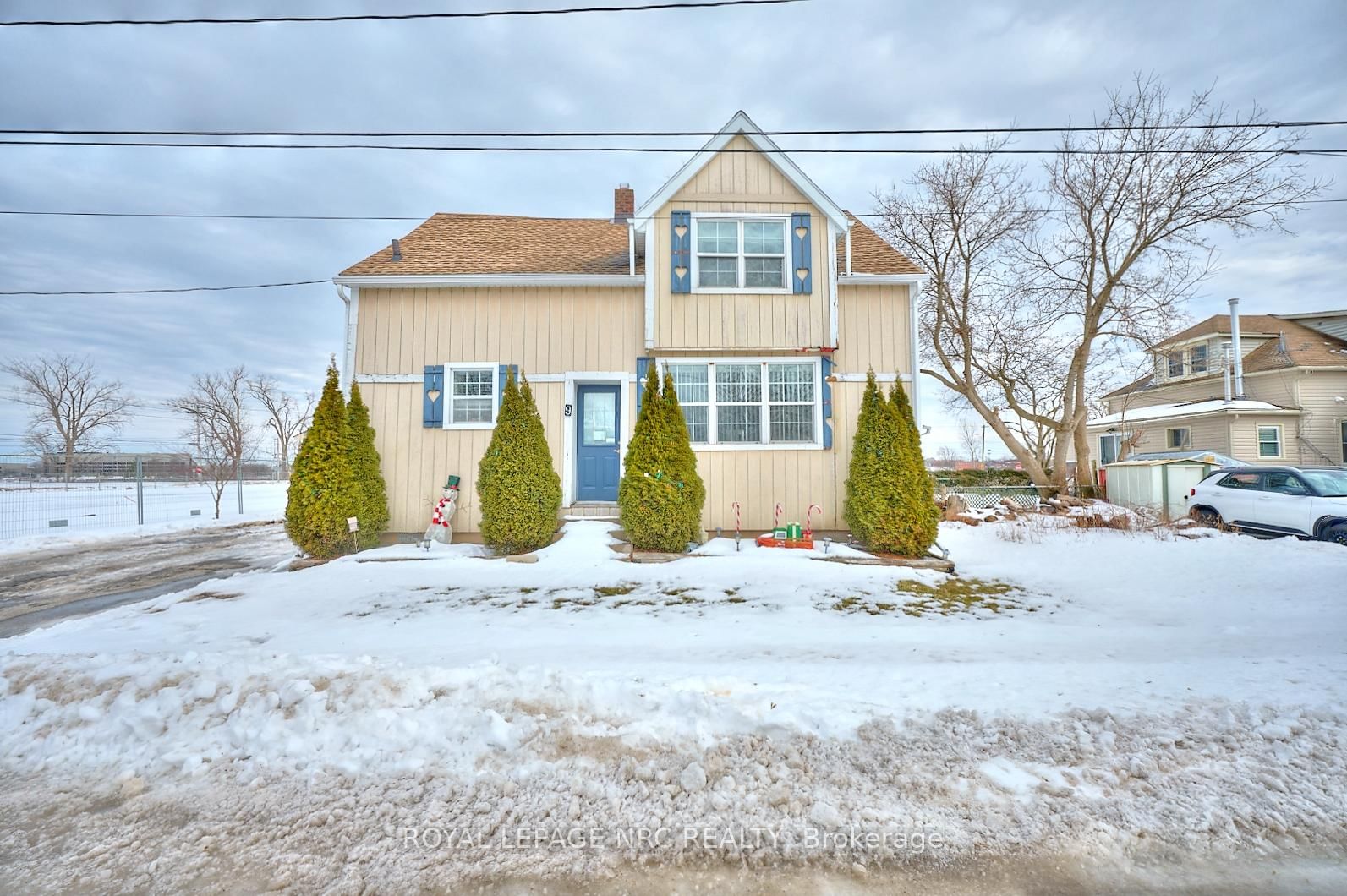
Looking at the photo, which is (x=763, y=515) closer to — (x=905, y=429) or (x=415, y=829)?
(x=905, y=429)

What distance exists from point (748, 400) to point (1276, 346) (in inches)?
986

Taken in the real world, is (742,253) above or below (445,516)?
above

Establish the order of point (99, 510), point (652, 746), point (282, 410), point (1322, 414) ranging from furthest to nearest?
point (282, 410), point (1322, 414), point (99, 510), point (652, 746)

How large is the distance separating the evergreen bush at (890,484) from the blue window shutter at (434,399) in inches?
270

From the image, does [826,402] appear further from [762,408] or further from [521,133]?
[521,133]

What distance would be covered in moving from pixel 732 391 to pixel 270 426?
39.6 m

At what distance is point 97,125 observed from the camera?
7.55 meters

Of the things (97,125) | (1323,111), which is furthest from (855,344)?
(97,125)

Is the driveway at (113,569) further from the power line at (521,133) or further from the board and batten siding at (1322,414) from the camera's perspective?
the board and batten siding at (1322,414)

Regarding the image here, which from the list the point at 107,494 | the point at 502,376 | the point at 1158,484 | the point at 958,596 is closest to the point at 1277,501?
the point at 1158,484

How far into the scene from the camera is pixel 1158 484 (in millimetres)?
12320

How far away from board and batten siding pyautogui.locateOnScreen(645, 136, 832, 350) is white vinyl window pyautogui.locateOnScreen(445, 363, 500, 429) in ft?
9.94

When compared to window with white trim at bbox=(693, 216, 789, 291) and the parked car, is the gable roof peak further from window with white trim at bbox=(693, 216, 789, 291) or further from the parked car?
the parked car

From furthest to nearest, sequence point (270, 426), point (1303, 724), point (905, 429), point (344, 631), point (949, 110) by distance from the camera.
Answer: point (270, 426)
point (949, 110)
point (905, 429)
point (344, 631)
point (1303, 724)
